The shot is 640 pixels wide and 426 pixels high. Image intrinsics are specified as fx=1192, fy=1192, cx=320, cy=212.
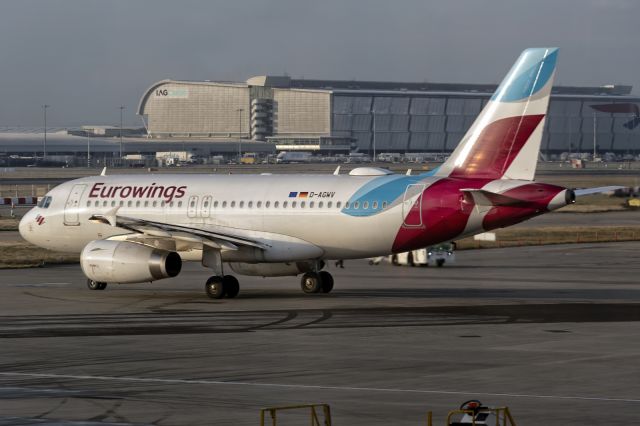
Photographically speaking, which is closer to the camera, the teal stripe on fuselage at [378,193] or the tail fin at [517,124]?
the tail fin at [517,124]

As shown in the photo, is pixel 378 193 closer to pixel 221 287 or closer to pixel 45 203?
pixel 221 287

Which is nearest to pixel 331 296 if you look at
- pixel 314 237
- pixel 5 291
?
pixel 314 237

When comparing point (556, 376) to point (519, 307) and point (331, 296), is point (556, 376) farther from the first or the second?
point (331, 296)

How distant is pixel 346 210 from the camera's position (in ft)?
136

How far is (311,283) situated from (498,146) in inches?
343

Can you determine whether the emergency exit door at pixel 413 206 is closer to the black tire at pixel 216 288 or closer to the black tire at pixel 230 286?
the black tire at pixel 230 286

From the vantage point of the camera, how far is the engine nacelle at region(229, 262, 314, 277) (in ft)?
144

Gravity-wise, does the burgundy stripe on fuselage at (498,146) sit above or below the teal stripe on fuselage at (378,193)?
above

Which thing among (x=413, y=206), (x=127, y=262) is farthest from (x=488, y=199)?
(x=127, y=262)

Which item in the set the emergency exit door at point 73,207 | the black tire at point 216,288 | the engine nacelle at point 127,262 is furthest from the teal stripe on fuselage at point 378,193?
the emergency exit door at point 73,207

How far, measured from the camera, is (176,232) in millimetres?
41625

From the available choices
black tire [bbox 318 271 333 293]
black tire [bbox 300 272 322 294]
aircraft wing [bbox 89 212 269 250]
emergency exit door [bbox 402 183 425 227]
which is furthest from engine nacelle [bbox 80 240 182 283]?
emergency exit door [bbox 402 183 425 227]

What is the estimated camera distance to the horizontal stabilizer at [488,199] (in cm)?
3859

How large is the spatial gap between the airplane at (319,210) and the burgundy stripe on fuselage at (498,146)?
34mm
